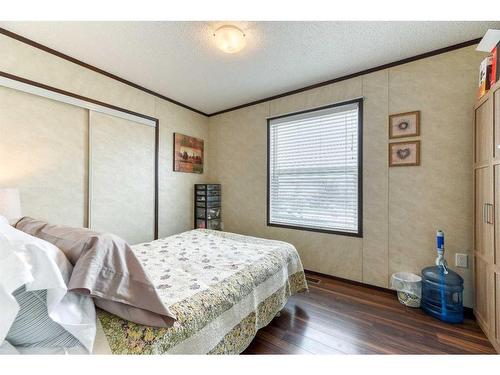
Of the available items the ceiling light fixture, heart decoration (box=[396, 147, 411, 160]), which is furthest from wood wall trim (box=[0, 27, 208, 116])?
heart decoration (box=[396, 147, 411, 160])

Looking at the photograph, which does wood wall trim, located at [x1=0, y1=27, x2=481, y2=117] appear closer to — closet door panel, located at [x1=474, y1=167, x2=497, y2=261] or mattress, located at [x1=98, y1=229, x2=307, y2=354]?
closet door panel, located at [x1=474, y1=167, x2=497, y2=261]

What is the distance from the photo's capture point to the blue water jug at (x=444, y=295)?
6.01ft

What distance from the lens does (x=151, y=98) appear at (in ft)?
9.98

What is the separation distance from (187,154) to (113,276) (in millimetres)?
2880

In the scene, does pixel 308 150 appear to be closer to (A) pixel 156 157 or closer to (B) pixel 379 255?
(B) pixel 379 255

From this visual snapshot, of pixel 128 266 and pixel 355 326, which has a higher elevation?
pixel 128 266

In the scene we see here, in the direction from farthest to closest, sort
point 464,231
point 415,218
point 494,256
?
point 415,218, point 464,231, point 494,256

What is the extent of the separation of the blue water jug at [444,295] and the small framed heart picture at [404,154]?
3.41ft

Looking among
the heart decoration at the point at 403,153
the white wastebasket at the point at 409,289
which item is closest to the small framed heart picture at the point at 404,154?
the heart decoration at the point at 403,153

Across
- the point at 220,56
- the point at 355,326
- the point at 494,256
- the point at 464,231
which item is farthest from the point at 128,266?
the point at 464,231

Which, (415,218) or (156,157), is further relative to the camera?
(156,157)

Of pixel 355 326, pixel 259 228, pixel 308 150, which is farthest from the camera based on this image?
pixel 259 228

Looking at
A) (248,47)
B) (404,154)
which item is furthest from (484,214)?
(248,47)

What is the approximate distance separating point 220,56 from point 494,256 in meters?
2.84
